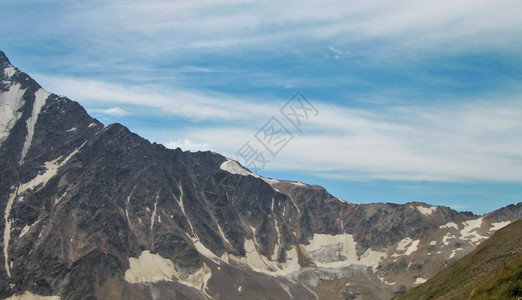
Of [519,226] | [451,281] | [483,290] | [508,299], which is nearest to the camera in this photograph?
[508,299]

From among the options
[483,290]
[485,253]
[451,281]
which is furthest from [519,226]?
[483,290]

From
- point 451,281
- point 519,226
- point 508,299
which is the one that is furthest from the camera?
point 519,226

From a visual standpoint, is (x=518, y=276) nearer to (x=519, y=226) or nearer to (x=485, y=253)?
(x=485, y=253)

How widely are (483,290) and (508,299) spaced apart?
3.81 meters

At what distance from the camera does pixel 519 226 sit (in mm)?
100625

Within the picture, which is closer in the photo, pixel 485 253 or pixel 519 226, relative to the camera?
pixel 485 253

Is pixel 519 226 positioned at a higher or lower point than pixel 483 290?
higher

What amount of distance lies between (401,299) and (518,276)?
66.3m

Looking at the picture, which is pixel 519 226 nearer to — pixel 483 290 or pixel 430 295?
pixel 430 295

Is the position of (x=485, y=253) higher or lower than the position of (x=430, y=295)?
higher

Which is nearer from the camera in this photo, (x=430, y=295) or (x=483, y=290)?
(x=483, y=290)

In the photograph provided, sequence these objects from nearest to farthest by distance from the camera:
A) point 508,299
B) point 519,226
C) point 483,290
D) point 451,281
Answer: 1. point 508,299
2. point 483,290
3. point 451,281
4. point 519,226

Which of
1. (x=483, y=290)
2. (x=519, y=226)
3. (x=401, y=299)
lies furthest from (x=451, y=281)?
(x=483, y=290)

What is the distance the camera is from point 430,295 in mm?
89625
